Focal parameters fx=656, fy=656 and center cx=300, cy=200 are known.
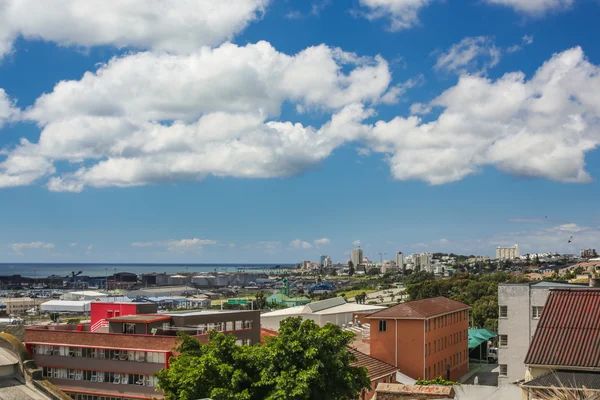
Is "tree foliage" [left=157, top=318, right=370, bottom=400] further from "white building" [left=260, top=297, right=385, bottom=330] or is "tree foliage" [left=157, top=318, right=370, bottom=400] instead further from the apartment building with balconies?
"white building" [left=260, top=297, right=385, bottom=330]

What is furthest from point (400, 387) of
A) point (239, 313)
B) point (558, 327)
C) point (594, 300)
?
point (239, 313)

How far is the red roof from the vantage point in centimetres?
3078

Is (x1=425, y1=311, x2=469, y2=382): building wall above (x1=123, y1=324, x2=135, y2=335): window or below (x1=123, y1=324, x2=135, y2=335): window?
below

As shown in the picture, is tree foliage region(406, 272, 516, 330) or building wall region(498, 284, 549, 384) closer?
building wall region(498, 284, 549, 384)

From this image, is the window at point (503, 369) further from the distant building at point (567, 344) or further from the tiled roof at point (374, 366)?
the distant building at point (567, 344)

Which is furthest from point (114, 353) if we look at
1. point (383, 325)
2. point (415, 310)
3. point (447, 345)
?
point (447, 345)

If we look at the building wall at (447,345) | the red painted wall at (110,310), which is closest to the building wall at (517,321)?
the building wall at (447,345)

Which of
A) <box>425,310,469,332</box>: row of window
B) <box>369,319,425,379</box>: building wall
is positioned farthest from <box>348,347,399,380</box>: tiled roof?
<box>425,310,469,332</box>: row of window

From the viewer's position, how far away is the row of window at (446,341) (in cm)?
6162

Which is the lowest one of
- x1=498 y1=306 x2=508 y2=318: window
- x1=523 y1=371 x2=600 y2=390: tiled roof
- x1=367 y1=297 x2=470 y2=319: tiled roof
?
x1=367 y1=297 x2=470 y2=319: tiled roof

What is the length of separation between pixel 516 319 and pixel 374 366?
12.8 metres

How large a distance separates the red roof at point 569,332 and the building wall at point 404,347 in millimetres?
26602

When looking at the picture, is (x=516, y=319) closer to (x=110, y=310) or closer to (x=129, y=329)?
(x=129, y=329)

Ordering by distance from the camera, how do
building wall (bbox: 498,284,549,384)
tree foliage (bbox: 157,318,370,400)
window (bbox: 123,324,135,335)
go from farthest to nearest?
window (bbox: 123,324,135,335) → building wall (bbox: 498,284,549,384) → tree foliage (bbox: 157,318,370,400)
